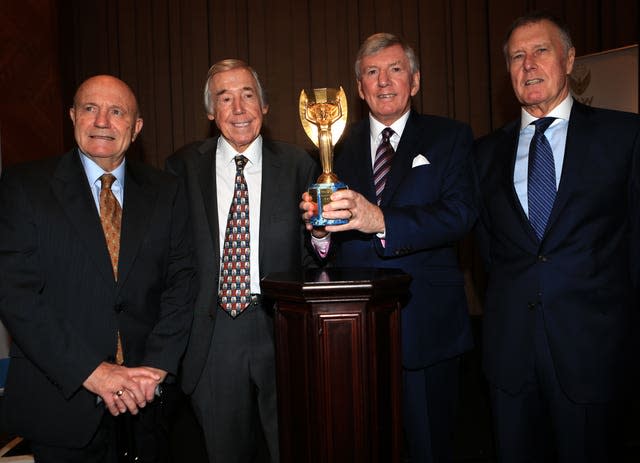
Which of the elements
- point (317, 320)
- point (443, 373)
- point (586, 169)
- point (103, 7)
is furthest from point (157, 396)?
point (103, 7)

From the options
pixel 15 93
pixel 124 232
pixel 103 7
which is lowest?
pixel 124 232

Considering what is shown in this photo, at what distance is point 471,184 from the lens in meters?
2.11

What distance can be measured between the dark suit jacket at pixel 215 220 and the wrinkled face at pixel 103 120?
336 millimetres

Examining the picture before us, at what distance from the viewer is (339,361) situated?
158 cm

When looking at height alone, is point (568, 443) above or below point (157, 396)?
below

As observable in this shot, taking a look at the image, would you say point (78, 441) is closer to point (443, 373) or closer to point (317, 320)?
point (317, 320)

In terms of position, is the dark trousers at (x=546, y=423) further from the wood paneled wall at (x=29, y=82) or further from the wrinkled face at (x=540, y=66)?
the wood paneled wall at (x=29, y=82)

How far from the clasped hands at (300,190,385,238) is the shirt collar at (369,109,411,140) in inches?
19.5

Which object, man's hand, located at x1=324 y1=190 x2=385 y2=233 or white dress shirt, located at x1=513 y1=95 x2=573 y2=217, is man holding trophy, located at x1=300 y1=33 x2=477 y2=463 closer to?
man's hand, located at x1=324 y1=190 x2=385 y2=233

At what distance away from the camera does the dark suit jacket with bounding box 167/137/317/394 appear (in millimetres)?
2055

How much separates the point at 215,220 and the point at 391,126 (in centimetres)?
78

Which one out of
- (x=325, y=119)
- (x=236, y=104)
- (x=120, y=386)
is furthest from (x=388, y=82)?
(x=120, y=386)

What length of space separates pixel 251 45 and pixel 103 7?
4.92 ft

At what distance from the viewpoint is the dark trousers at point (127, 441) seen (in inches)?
68.1
